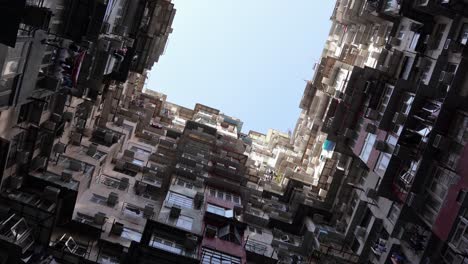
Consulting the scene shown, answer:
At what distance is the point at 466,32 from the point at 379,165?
965 cm

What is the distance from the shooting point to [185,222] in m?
37.4

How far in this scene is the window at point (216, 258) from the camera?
33.1 metres

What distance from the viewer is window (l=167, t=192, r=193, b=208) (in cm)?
4053

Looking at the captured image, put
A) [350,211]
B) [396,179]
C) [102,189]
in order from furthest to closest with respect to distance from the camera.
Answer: [350,211], [102,189], [396,179]

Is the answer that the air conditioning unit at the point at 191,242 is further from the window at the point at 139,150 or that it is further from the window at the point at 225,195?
the window at the point at 139,150

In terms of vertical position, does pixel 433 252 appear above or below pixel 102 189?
above

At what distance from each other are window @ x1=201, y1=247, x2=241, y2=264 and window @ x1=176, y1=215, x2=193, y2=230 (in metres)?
2.95

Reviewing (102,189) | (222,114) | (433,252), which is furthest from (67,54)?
(222,114)

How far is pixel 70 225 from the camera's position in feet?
111

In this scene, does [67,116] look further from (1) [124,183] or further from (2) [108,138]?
(2) [108,138]

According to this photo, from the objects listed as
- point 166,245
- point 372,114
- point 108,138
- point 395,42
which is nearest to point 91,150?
point 108,138

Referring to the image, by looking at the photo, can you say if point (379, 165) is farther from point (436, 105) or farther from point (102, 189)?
point (102, 189)

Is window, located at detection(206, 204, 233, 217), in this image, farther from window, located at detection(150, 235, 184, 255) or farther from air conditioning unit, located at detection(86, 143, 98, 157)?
air conditioning unit, located at detection(86, 143, 98, 157)

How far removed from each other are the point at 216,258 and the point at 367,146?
529 inches
